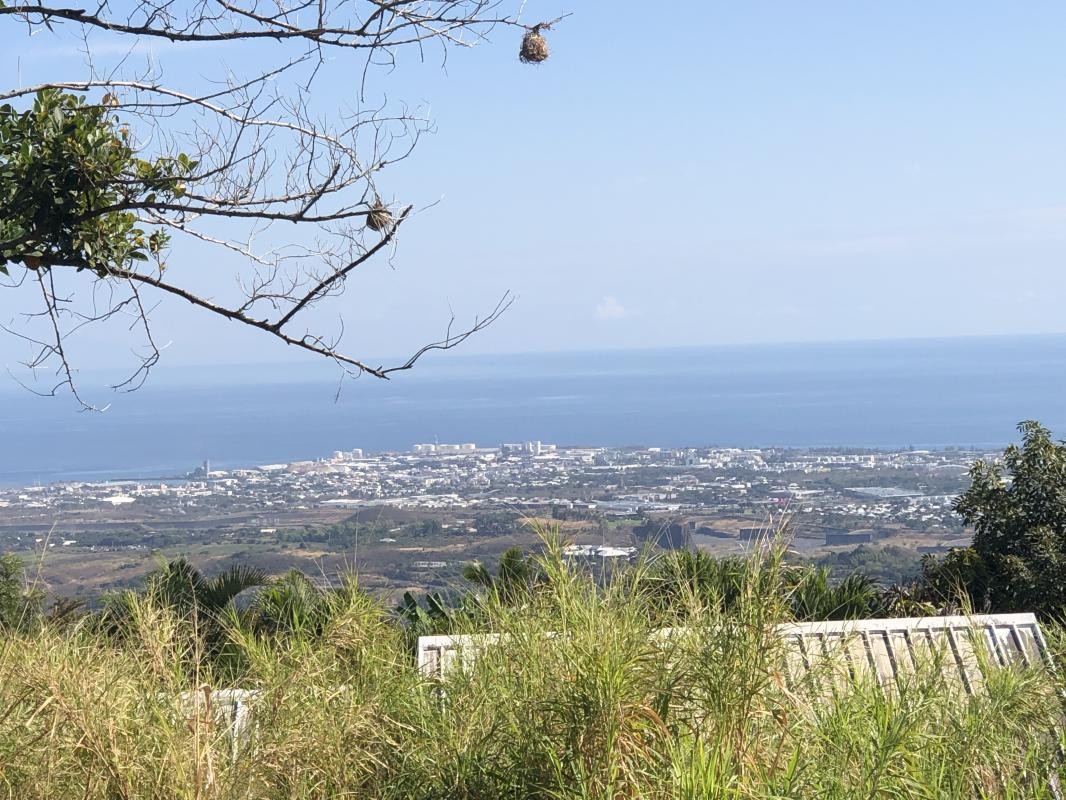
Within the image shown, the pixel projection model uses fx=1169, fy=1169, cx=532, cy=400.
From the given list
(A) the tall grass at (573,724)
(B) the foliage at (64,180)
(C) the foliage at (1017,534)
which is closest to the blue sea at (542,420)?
(C) the foliage at (1017,534)

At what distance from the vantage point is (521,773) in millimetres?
4246

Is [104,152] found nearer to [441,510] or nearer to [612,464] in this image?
[441,510]

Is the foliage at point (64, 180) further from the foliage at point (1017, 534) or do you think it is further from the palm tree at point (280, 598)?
the foliage at point (1017, 534)

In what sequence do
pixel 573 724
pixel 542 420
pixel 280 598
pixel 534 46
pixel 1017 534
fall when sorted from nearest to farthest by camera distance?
pixel 573 724
pixel 534 46
pixel 280 598
pixel 1017 534
pixel 542 420

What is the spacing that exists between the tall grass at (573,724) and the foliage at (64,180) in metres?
1.96

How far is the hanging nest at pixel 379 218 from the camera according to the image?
5.54m

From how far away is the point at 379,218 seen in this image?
5559 millimetres

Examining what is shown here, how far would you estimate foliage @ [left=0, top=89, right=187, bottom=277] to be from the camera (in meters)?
5.61

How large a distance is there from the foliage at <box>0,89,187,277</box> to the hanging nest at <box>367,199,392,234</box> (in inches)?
36.1

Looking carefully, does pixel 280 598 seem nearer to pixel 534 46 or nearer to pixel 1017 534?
pixel 534 46

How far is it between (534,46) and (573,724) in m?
3.18

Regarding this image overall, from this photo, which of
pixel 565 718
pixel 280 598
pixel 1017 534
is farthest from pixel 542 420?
pixel 565 718

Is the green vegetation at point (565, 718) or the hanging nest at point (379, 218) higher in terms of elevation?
the hanging nest at point (379, 218)

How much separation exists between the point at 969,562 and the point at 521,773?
1148 cm
